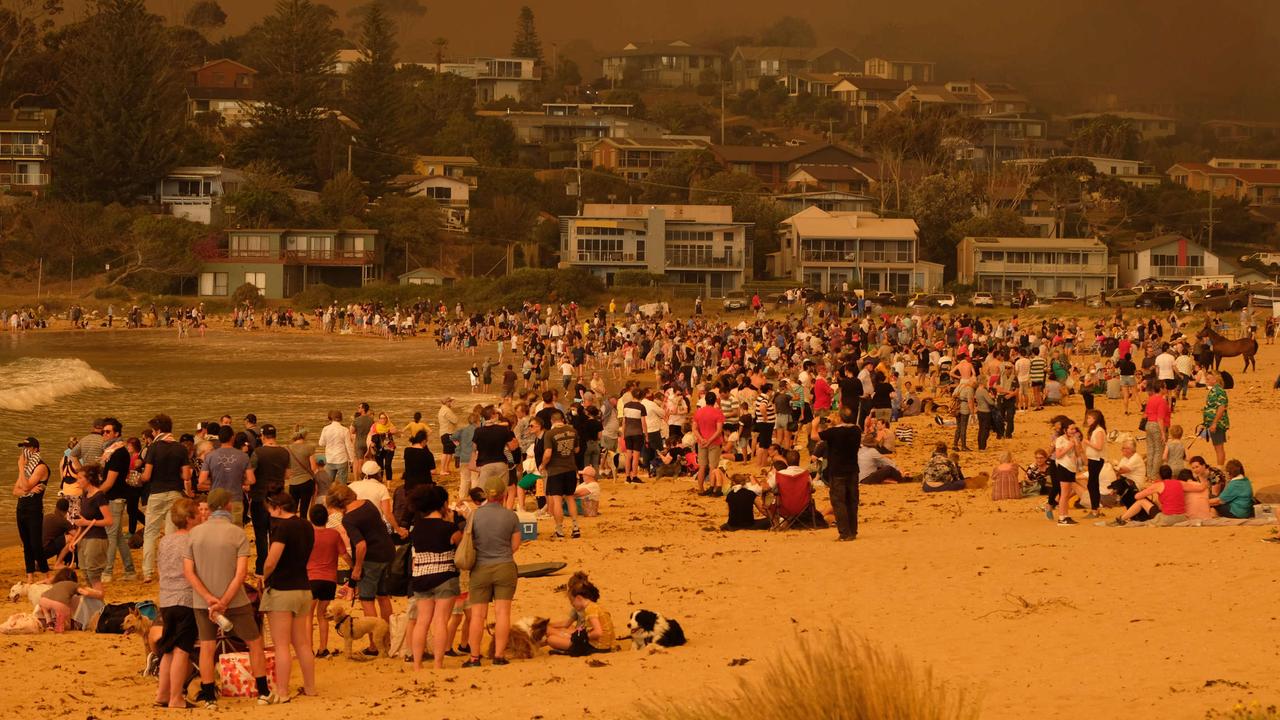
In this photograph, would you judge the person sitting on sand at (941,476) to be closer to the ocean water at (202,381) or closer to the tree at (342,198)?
the ocean water at (202,381)

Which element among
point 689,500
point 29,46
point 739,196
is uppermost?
point 29,46

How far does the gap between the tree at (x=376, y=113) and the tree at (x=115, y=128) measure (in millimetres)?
11476

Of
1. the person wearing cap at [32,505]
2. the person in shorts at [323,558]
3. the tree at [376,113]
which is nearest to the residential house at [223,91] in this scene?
the tree at [376,113]

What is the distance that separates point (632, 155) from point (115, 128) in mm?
43470

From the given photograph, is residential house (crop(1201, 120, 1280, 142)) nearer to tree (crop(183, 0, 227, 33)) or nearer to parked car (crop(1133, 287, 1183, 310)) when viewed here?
parked car (crop(1133, 287, 1183, 310))

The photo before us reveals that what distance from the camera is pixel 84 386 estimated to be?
39438 mm

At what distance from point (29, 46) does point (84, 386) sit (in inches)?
2695

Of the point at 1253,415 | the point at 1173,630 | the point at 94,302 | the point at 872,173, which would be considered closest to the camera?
the point at 1173,630

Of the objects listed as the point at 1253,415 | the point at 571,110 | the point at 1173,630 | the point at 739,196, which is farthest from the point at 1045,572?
the point at 571,110

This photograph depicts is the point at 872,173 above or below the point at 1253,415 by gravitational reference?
above

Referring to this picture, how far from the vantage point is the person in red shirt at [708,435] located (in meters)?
17.1

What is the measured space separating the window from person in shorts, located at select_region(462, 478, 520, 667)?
69404 mm

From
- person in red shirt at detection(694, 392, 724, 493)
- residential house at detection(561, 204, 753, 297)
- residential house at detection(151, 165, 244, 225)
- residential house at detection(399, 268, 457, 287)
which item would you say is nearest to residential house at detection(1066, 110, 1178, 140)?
residential house at detection(561, 204, 753, 297)

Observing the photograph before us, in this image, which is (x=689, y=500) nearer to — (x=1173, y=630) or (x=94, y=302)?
(x=1173, y=630)
